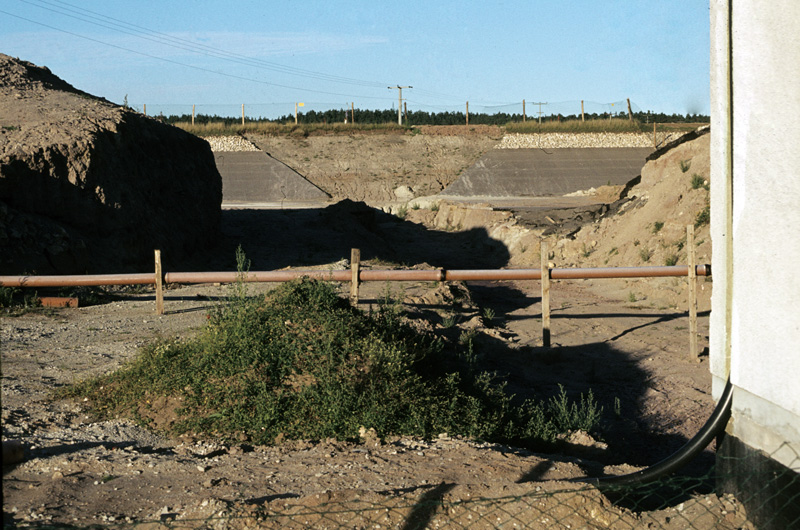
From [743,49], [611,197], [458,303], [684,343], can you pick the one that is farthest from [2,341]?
[611,197]

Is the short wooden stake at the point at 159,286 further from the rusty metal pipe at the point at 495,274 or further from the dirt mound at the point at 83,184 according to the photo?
the rusty metal pipe at the point at 495,274

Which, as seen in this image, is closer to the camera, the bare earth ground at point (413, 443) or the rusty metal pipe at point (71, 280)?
the bare earth ground at point (413, 443)

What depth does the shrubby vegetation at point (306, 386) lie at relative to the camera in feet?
20.9

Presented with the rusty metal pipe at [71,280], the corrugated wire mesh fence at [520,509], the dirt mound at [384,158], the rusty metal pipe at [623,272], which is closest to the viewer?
the corrugated wire mesh fence at [520,509]

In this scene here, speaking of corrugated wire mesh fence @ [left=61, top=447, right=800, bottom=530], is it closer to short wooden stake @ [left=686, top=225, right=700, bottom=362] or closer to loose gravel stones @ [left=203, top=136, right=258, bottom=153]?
short wooden stake @ [left=686, top=225, right=700, bottom=362]

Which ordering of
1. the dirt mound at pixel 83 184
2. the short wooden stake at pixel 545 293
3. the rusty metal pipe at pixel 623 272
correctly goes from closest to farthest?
the short wooden stake at pixel 545 293, the rusty metal pipe at pixel 623 272, the dirt mound at pixel 83 184

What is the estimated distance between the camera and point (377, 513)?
4.38 meters

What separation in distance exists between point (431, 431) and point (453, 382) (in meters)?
1.11

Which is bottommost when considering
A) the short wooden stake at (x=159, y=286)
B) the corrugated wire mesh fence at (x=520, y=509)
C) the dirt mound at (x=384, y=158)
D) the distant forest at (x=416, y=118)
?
the corrugated wire mesh fence at (x=520, y=509)

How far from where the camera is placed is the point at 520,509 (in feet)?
14.7

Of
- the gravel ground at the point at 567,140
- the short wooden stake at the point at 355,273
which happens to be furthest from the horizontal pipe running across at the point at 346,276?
the gravel ground at the point at 567,140

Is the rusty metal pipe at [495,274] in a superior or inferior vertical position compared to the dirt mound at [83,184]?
inferior

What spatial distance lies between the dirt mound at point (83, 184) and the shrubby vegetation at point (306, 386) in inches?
275

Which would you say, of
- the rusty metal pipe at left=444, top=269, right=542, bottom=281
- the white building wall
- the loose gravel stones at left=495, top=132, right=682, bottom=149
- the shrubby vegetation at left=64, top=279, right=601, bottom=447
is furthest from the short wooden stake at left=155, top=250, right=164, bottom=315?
the loose gravel stones at left=495, top=132, right=682, bottom=149
